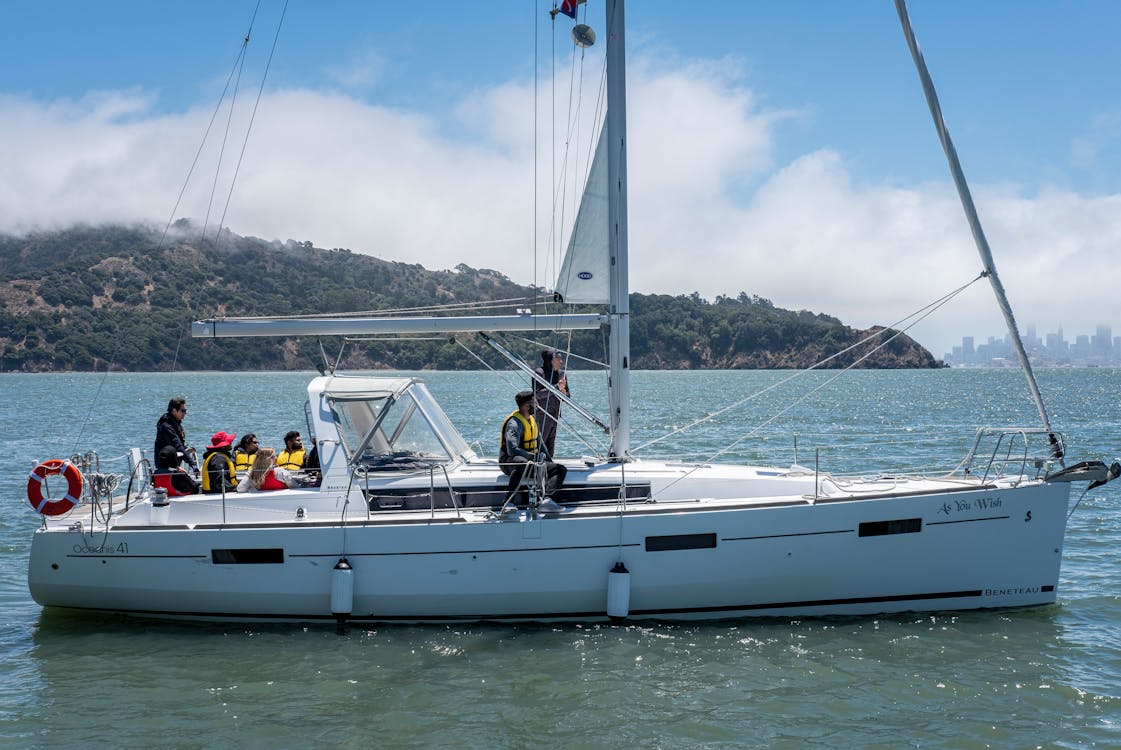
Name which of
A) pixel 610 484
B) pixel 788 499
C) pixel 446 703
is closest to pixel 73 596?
pixel 446 703

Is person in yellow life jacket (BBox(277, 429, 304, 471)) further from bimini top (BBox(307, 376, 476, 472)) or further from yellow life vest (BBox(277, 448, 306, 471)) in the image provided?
bimini top (BBox(307, 376, 476, 472))

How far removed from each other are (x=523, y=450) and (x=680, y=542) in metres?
2.01

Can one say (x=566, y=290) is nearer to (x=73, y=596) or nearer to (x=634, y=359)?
(x=73, y=596)

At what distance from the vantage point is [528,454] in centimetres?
1061

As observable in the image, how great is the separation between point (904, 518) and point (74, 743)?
26.7 ft

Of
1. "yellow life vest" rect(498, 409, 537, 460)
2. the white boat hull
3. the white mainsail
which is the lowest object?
the white boat hull

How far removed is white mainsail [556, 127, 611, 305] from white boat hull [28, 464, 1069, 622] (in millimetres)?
2748

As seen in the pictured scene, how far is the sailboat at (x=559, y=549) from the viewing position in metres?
10.0

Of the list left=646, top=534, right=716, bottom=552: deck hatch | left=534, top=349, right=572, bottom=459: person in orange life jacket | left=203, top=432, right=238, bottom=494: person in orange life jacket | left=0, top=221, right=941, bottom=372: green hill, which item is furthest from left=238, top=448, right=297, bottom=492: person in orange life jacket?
left=0, top=221, right=941, bottom=372: green hill

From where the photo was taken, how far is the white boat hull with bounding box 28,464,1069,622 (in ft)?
32.8

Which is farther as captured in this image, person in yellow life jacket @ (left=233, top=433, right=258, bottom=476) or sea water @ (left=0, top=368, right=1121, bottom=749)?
person in yellow life jacket @ (left=233, top=433, right=258, bottom=476)

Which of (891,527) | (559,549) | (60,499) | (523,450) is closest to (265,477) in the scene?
(60,499)

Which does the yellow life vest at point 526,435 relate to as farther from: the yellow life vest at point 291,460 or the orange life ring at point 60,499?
the orange life ring at point 60,499

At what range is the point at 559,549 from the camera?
10008mm
